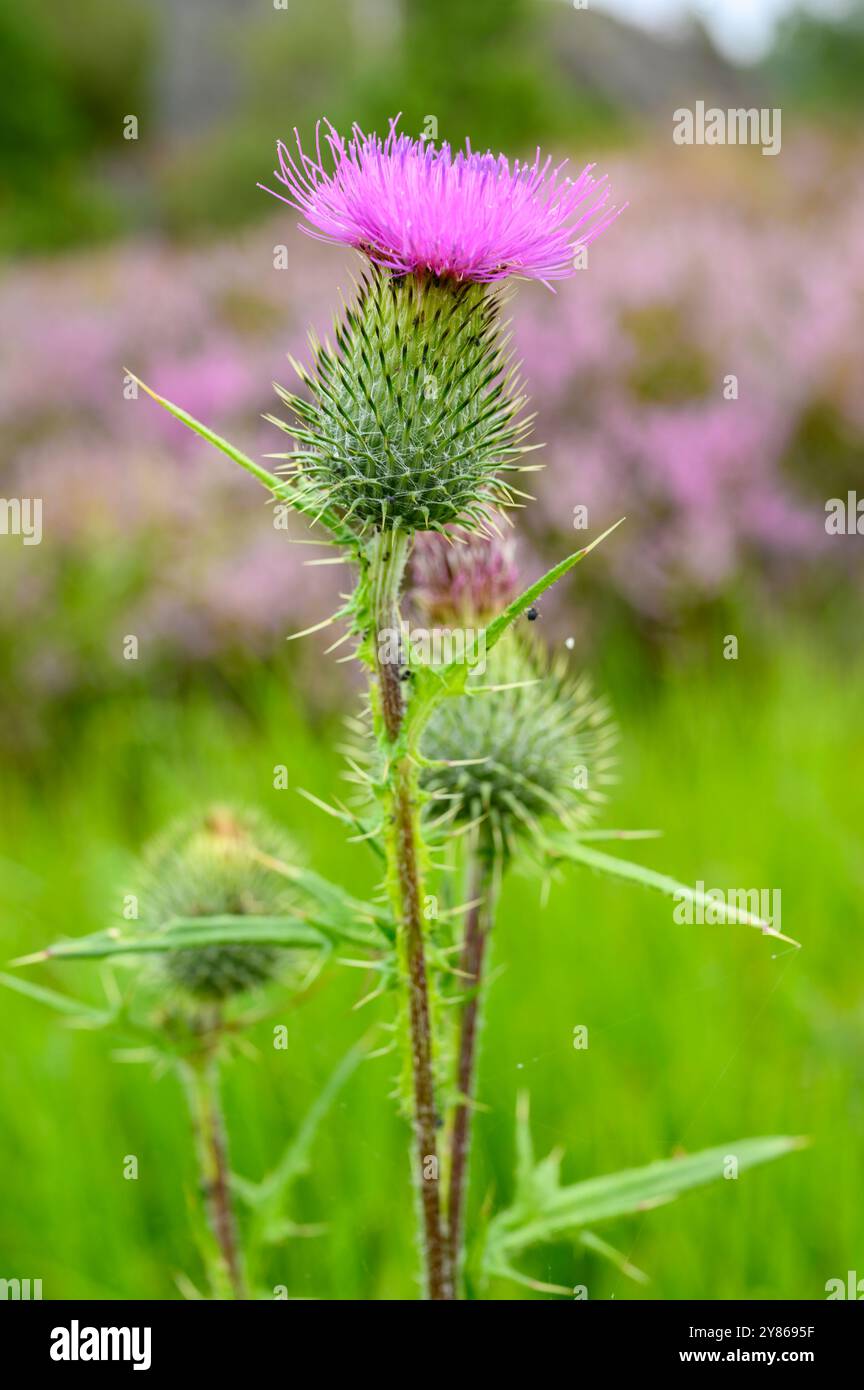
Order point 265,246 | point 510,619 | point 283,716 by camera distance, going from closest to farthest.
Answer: point 510,619 → point 283,716 → point 265,246

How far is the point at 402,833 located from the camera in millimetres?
1317

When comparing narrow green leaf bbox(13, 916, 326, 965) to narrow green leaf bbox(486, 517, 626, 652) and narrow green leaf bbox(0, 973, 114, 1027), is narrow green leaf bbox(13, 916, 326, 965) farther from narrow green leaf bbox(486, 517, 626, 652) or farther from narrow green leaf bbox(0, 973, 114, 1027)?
narrow green leaf bbox(486, 517, 626, 652)

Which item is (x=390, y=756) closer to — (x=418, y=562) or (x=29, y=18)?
(x=418, y=562)

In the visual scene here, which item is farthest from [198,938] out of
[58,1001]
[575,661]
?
[575,661]

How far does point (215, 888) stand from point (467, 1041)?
65 cm

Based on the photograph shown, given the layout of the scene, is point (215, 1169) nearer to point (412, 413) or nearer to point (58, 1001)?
point (58, 1001)

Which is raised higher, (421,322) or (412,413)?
(421,322)

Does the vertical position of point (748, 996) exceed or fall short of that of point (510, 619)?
it falls short

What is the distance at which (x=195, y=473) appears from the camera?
7738mm

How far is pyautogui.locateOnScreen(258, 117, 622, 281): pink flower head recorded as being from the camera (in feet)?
4.26

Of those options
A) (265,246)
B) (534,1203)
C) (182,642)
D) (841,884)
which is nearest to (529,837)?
(534,1203)
